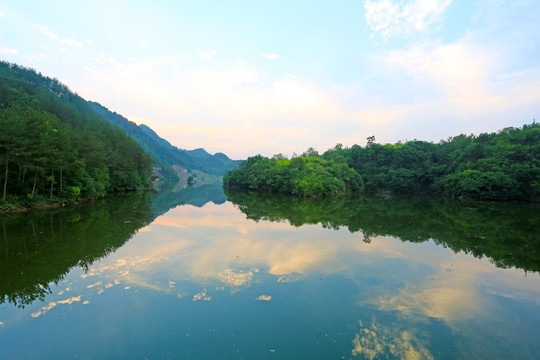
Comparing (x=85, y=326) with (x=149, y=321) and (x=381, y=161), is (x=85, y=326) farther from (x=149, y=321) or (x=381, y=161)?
(x=381, y=161)

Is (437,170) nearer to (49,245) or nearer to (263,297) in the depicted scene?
(263,297)

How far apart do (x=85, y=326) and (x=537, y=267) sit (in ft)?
51.0

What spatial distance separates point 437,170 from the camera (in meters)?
57.7

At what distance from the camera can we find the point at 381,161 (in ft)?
230

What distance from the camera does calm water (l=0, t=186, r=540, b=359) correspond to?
16.8 ft

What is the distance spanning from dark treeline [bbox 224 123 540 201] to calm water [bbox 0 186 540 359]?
33575 millimetres

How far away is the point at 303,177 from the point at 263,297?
41811mm

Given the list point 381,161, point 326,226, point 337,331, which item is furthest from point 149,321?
point 381,161

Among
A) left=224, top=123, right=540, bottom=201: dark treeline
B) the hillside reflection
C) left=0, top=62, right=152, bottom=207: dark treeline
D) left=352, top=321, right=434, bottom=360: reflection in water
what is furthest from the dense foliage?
left=352, top=321, right=434, bottom=360: reflection in water

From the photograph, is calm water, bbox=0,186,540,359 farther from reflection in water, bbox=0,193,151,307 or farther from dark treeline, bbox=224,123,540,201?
dark treeline, bbox=224,123,540,201

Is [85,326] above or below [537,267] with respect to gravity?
Answer: below

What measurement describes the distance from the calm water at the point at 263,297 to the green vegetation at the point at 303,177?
105ft

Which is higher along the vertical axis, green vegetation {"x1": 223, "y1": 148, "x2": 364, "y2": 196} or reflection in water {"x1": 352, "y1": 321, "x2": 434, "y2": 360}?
green vegetation {"x1": 223, "y1": 148, "x2": 364, "y2": 196}

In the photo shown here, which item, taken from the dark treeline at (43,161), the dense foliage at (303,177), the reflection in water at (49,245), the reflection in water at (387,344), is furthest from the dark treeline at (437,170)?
the reflection in water at (387,344)
